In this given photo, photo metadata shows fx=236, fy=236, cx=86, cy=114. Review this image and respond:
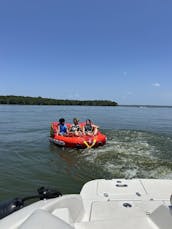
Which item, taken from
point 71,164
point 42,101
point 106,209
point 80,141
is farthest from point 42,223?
point 42,101

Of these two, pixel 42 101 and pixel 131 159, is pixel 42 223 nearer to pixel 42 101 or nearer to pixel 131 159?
pixel 131 159

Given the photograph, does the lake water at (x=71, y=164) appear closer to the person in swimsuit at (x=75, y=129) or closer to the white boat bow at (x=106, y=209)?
the person in swimsuit at (x=75, y=129)

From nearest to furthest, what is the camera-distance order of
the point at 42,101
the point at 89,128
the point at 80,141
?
the point at 80,141 → the point at 89,128 → the point at 42,101

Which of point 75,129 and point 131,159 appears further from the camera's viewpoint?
point 75,129

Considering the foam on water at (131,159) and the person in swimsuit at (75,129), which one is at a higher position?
the person in swimsuit at (75,129)

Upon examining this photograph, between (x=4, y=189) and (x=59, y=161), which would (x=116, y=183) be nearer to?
(x=4, y=189)

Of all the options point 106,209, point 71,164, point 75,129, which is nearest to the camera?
point 106,209

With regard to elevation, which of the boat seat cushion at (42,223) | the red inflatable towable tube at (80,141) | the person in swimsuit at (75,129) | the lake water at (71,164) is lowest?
the lake water at (71,164)

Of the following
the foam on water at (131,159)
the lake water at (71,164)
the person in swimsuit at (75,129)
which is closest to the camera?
the lake water at (71,164)

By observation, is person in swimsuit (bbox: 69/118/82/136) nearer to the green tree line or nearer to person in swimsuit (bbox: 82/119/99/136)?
person in swimsuit (bbox: 82/119/99/136)

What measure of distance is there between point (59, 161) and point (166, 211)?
5720 millimetres

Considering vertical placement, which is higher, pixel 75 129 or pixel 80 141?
pixel 75 129

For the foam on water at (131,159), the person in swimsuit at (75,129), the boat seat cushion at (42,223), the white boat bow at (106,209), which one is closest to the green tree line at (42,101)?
the person in swimsuit at (75,129)

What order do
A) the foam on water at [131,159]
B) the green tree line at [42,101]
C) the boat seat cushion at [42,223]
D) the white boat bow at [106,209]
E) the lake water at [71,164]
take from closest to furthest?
the boat seat cushion at [42,223], the white boat bow at [106,209], the lake water at [71,164], the foam on water at [131,159], the green tree line at [42,101]
